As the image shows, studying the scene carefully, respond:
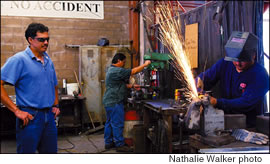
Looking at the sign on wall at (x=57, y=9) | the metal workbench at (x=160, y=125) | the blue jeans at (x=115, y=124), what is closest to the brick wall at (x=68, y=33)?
the sign on wall at (x=57, y=9)

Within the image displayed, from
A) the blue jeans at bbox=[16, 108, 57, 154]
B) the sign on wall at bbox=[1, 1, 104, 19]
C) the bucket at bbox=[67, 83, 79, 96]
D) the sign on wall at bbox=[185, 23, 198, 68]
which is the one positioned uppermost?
the sign on wall at bbox=[1, 1, 104, 19]

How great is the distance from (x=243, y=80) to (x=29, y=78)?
1.30 meters

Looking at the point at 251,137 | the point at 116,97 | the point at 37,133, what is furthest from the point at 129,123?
the point at 251,137

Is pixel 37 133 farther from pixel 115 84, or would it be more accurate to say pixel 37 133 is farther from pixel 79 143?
pixel 115 84

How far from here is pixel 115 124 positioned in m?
2.48

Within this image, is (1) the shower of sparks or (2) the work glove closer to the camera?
(2) the work glove

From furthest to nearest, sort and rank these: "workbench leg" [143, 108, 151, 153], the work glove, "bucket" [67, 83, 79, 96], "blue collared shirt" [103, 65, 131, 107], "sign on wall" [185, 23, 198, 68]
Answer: "workbench leg" [143, 108, 151, 153]
"blue collared shirt" [103, 65, 131, 107]
"sign on wall" [185, 23, 198, 68]
"bucket" [67, 83, 79, 96]
the work glove

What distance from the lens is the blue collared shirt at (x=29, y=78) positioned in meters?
1.35

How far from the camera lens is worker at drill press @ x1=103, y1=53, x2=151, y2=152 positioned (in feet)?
7.41

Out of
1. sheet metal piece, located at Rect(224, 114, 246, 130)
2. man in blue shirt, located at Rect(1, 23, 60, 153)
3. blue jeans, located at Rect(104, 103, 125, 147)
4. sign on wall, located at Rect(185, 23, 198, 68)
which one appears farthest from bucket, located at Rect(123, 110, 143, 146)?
sheet metal piece, located at Rect(224, 114, 246, 130)

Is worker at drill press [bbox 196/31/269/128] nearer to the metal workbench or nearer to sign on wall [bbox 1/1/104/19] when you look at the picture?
the metal workbench

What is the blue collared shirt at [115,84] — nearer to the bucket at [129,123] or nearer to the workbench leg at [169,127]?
the bucket at [129,123]

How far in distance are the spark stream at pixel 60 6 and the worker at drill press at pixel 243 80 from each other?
3.17 feet
